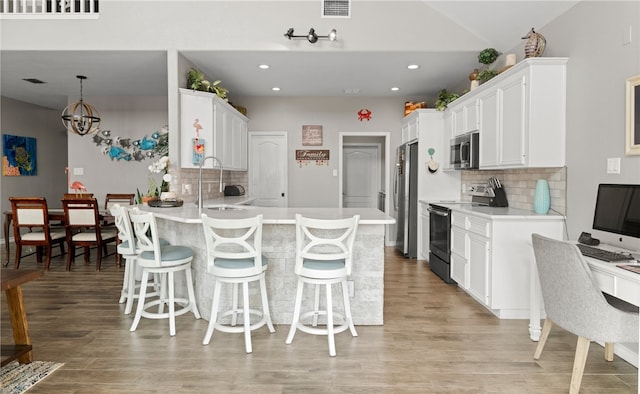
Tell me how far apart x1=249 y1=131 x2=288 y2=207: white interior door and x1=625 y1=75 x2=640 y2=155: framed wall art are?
5.24 meters

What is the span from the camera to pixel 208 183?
5910 mm

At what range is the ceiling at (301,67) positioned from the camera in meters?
4.19

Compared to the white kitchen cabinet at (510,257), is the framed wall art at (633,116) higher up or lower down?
higher up

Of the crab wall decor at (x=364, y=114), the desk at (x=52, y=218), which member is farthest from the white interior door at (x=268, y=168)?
the desk at (x=52, y=218)

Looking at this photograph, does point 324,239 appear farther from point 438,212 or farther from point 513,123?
point 438,212

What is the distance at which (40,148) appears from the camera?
8.30m

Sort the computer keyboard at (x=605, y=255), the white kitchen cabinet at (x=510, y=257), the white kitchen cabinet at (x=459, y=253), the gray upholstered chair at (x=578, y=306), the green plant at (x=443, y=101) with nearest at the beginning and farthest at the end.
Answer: the gray upholstered chair at (x=578, y=306) < the computer keyboard at (x=605, y=255) < the white kitchen cabinet at (x=510, y=257) < the white kitchen cabinet at (x=459, y=253) < the green plant at (x=443, y=101)

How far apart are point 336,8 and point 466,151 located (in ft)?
7.31

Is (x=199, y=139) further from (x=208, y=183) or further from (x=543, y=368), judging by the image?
(x=543, y=368)

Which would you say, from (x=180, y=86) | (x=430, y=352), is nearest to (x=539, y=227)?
(x=430, y=352)

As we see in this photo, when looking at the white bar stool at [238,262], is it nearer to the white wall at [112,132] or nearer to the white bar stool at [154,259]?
the white bar stool at [154,259]

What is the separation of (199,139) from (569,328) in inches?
160

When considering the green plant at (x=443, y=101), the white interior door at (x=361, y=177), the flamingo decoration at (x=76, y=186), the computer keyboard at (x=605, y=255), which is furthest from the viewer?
the white interior door at (x=361, y=177)

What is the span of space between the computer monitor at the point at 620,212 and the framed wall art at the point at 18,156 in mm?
8867
